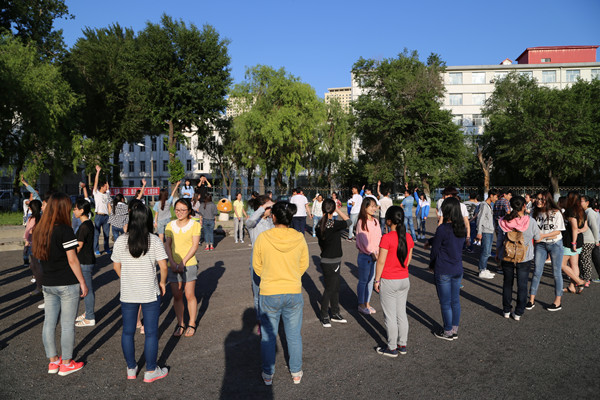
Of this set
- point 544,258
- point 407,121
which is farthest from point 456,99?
point 544,258

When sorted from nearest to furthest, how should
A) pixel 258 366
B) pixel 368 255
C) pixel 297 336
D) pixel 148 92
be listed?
pixel 297 336 < pixel 258 366 < pixel 368 255 < pixel 148 92

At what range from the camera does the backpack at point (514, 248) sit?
5945mm

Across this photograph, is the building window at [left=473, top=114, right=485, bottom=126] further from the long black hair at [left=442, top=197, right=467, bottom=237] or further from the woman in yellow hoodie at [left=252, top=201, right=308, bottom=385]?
the woman in yellow hoodie at [left=252, top=201, right=308, bottom=385]

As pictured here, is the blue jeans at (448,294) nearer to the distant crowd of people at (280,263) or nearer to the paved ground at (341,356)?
the distant crowd of people at (280,263)

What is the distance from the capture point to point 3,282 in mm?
8656

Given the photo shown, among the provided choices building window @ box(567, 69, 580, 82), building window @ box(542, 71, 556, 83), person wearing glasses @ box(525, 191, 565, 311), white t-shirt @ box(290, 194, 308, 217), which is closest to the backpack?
person wearing glasses @ box(525, 191, 565, 311)

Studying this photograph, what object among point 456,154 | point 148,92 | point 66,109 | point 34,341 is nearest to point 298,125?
point 148,92

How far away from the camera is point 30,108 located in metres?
25.6

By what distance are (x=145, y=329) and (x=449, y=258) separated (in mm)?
3832

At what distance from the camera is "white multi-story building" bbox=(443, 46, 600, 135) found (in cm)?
7094

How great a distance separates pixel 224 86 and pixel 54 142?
14082 mm

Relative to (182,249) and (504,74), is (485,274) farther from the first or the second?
(504,74)

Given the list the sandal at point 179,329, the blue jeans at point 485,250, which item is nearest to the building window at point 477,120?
the blue jeans at point 485,250

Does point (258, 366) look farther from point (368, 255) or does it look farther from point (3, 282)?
point (3, 282)
